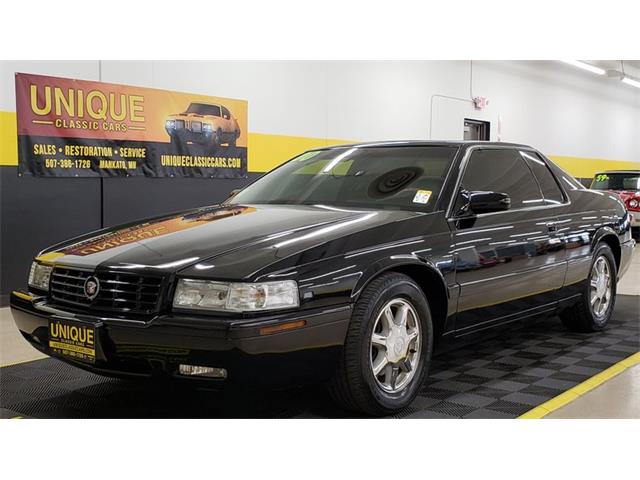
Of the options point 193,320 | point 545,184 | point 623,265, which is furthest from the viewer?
point 623,265

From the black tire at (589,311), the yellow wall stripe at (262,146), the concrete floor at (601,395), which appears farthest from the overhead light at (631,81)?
the concrete floor at (601,395)

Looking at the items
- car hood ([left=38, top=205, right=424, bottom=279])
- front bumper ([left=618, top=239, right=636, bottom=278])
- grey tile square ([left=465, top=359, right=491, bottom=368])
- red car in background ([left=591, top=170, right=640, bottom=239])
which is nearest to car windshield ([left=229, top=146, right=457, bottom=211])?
car hood ([left=38, top=205, right=424, bottom=279])

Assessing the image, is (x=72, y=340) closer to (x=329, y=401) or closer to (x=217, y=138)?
(x=329, y=401)

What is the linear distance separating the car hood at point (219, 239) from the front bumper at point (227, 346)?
0.71 ft

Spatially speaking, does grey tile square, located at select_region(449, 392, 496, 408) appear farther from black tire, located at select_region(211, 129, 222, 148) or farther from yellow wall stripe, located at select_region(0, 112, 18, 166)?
black tire, located at select_region(211, 129, 222, 148)

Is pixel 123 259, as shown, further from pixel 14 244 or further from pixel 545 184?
pixel 14 244

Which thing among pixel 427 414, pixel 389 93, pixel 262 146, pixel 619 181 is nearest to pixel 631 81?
pixel 619 181

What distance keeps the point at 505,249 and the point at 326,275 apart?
1.37m

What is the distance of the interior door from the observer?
11.9ft

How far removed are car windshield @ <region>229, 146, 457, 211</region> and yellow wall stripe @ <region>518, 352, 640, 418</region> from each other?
1.09m

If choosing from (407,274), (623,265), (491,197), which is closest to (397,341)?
(407,274)

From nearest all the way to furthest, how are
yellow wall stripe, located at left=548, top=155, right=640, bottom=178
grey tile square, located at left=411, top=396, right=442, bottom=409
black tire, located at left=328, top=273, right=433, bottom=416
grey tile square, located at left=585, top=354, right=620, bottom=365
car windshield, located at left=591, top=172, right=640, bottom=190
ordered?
black tire, located at left=328, top=273, right=433, bottom=416 < grey tile square, located at left=411, top=396, right=442, bottom=409 < grey tile square, located at left=585, top=354, right=620, bottom=365 < car windshield, located at left=591, top=172, right=640, bottom=190 < yellow wall stripe, located at left=548, top=155, right=640, bottom=178

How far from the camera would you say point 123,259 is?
118 inches

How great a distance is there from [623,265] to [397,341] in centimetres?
299
